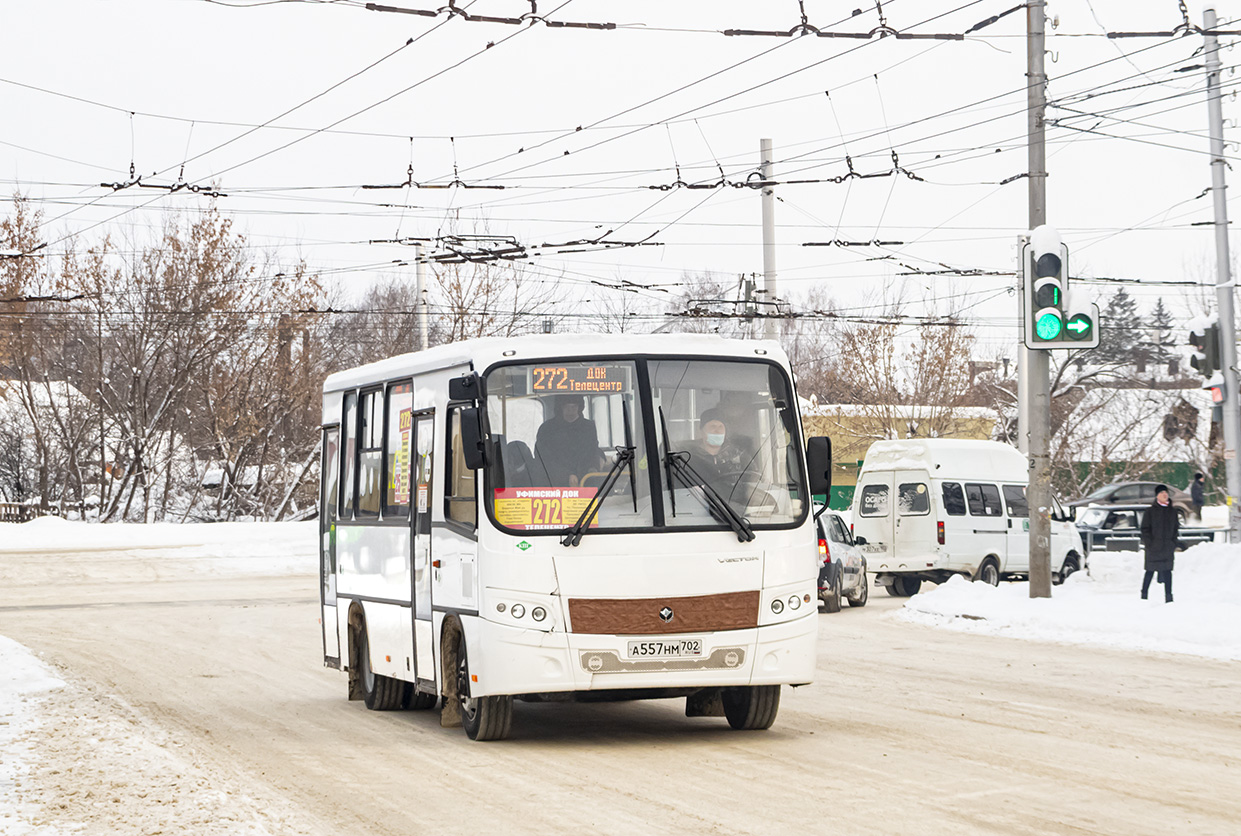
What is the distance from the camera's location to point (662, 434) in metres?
10.8

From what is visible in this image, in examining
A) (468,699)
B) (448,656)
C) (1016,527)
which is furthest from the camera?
(1016,527)

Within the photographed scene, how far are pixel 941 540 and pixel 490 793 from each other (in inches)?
853

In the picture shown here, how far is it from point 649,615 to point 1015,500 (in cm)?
2165

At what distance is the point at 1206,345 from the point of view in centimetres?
2233

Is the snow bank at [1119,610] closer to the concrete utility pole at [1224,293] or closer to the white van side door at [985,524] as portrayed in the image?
the concrete utility pole at [1224,293]

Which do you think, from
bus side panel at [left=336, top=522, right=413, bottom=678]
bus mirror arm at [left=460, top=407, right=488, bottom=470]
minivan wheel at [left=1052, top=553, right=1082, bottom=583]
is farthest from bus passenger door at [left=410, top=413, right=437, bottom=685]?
minivan wheel at [left=1052, top=553, right=1082, bottom=583]

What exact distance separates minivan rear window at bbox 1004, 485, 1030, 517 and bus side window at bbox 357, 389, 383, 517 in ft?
63.6

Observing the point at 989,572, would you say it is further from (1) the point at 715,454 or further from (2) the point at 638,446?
(2) the point at 638,446

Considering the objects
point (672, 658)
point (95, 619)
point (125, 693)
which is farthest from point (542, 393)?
point (95, 619)

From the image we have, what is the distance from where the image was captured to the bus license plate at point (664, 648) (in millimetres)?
10344

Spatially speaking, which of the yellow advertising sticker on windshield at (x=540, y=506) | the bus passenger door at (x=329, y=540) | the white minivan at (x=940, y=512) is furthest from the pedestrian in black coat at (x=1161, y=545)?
the yellow advertising sticker on windshield at (x=540, y=506)

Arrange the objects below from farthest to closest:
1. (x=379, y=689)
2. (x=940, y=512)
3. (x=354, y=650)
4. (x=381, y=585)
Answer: (x=940, y=512) < (x=354, y=650) < (x=379, y=689) < (x=381, y=585)

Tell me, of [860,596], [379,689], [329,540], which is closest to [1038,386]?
[860,596]

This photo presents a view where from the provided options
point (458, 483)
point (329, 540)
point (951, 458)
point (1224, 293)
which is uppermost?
point (1224, 293)
